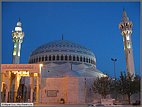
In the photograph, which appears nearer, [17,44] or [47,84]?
[47,84]

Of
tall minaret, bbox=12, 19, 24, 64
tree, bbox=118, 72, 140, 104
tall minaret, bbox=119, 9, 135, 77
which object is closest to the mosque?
tall minaret, bbox=12, 19, 24, 64

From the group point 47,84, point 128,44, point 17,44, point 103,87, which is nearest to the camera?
point 103,87

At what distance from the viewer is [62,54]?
1911 inches

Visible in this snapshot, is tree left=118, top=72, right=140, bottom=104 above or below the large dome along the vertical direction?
below

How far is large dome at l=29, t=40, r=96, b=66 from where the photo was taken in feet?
158

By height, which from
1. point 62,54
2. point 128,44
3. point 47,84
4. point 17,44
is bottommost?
point 47,84

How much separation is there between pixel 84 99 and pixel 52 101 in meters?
5.99

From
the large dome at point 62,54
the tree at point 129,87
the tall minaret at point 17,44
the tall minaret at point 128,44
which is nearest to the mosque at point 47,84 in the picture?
the tall minaret at point 17,44

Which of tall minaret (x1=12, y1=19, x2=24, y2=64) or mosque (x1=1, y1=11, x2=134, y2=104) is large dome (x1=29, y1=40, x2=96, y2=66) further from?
tall minaret (x1=12, y1=19, x2=24, y2=64)

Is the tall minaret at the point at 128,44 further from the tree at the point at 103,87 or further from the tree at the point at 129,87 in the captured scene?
the tree at the point at 103,87

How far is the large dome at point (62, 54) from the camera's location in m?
48.2

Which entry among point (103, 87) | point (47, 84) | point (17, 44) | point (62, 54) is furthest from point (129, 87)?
point (17, 44)

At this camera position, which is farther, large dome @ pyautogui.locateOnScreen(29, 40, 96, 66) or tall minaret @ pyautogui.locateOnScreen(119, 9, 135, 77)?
large dome @ pyautogui.locateOnScreen(29, 40, 96, 66)

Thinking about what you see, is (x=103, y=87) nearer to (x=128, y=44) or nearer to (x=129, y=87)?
(x=129, y=87)
